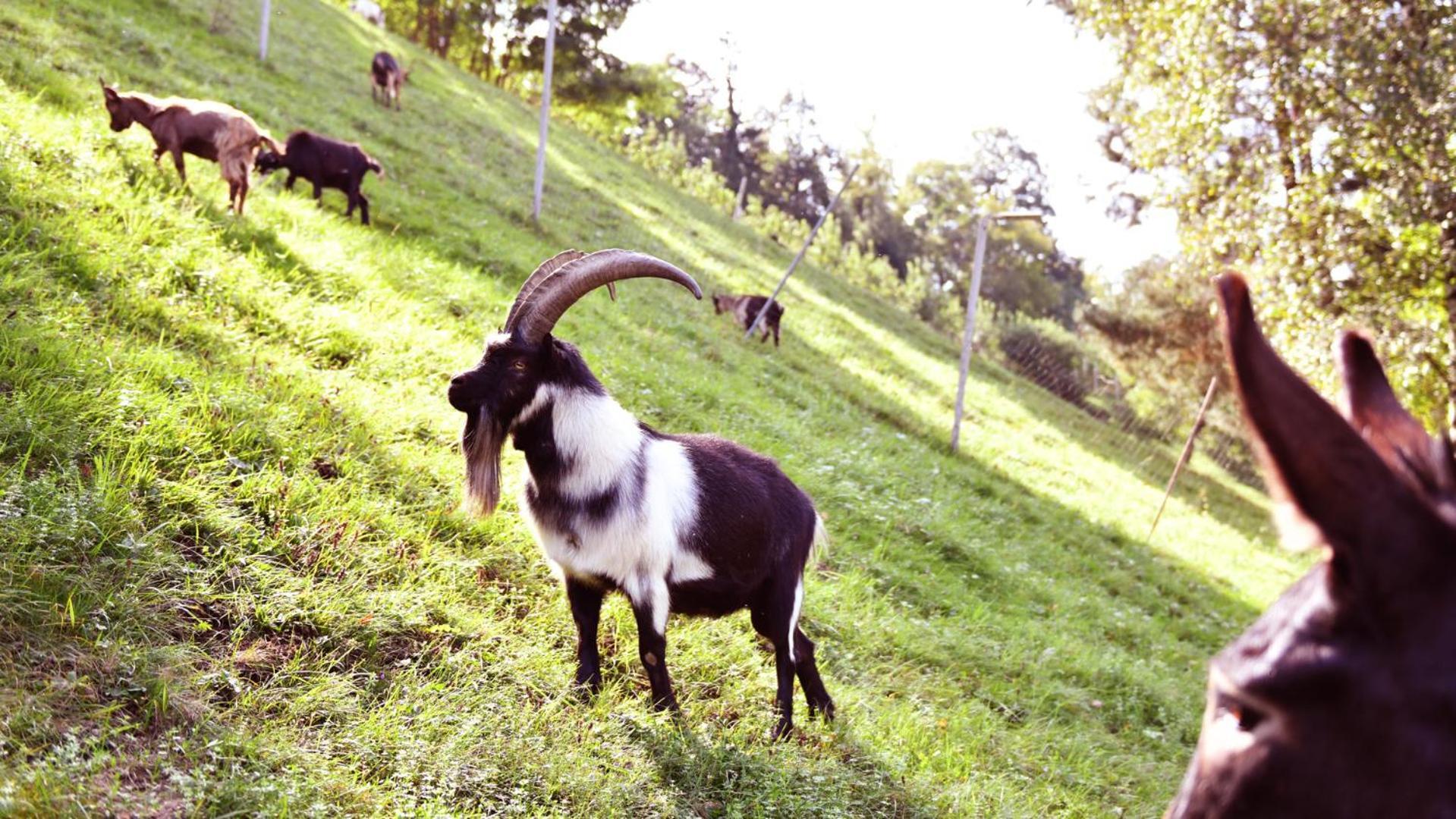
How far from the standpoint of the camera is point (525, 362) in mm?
4203

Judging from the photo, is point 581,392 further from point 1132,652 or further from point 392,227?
point 392,227

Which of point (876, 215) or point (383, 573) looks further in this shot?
point (876, 215)

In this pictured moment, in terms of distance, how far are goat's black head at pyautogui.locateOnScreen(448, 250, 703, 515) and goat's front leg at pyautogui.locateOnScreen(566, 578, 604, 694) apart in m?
0.60

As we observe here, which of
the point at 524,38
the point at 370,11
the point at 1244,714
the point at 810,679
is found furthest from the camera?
the point at 524,38

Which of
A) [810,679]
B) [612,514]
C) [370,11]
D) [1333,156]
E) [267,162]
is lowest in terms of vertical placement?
[810,679]

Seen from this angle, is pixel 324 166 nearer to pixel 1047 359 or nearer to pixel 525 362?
pixel 525 362

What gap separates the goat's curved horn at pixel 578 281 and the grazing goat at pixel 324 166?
707 centimetres

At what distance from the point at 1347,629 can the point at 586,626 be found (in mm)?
3696

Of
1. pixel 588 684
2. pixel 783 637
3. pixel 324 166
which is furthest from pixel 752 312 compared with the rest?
pixel 588 684

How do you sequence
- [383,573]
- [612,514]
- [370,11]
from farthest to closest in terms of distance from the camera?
1. [370,11]
2. [383,573]
3. [612,514]

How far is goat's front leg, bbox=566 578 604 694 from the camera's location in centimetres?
435

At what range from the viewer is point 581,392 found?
4.33 meters

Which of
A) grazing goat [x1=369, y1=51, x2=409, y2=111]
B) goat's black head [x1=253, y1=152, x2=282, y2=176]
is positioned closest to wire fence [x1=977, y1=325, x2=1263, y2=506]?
goat's black head [x1=253, y1=152, x2=282, y2=176]

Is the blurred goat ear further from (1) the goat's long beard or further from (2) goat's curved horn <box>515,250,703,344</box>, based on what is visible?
(1) the goat's long beard
